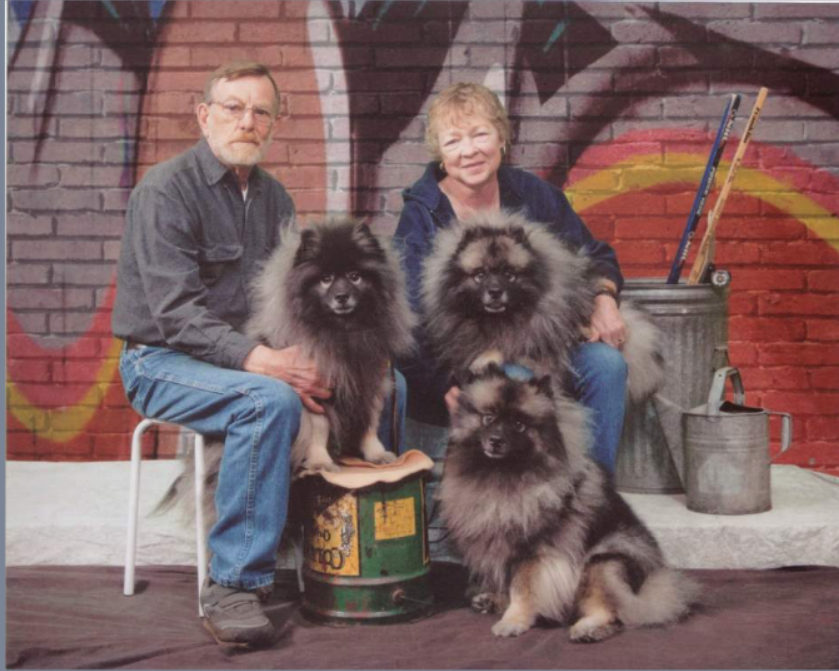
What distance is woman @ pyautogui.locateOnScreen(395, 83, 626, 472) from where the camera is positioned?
2.95m

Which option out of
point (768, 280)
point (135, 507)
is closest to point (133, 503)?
point (135, 507)

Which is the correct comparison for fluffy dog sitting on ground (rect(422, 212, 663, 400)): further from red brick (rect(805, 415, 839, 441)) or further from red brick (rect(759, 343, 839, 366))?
red brick (rect(805, 415, 839, 441))

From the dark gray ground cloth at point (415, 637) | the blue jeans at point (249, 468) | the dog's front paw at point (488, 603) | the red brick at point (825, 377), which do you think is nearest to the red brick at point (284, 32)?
the blue jeans at point (249, 468)

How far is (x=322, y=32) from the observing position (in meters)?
3.44

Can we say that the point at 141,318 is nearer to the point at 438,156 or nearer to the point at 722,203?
Result: the point at 438,156

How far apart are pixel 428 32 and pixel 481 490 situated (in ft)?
5.88

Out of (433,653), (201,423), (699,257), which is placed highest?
(699,257)

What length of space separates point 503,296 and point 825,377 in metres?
1.60

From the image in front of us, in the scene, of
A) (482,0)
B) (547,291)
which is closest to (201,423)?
(547,291)

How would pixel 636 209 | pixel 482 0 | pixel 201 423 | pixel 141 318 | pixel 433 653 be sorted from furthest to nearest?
pixel 636 209 → pixel 482 0 → pixel 141 318 → pixel 201 423 → pixel 433 653

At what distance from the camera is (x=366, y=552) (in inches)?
104

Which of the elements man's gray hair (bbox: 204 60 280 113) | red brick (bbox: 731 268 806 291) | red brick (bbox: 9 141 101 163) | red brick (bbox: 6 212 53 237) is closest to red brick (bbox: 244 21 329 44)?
man's gray hair (bbox: 204 60 280 113)

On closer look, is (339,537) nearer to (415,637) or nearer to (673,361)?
(415,637)

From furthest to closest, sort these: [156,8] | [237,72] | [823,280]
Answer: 1. [823,280]
2. [156,8]
3. [237,72]
